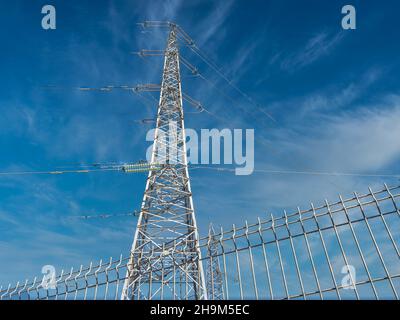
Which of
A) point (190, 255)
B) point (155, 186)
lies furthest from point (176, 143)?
point (190, 255)

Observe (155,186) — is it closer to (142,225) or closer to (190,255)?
(142,225)

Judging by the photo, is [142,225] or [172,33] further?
[172,33]

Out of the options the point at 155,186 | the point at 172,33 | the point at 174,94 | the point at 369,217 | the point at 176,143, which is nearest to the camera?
the point at 369,217
